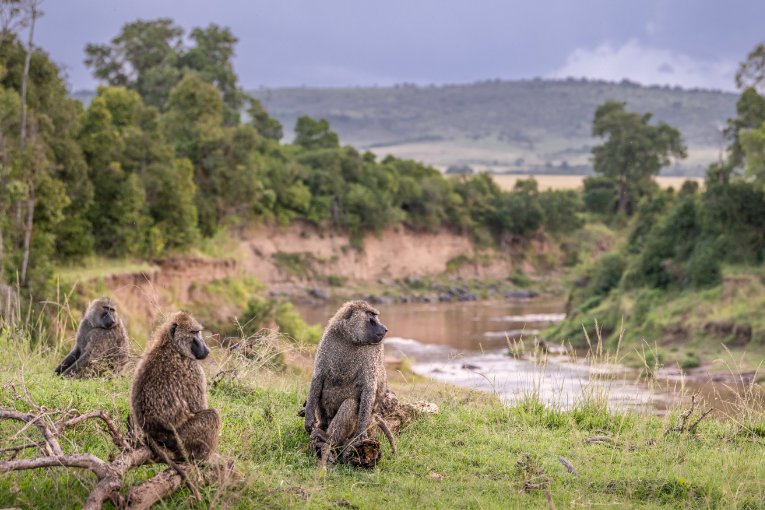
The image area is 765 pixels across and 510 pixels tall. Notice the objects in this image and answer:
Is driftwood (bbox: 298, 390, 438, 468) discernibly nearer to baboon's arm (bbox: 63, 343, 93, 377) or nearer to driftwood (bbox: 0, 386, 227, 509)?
driftwood (bbox: 0, 386, 227, 509)

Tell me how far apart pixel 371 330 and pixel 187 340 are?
1956 mm

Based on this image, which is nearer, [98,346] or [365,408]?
[365,408]

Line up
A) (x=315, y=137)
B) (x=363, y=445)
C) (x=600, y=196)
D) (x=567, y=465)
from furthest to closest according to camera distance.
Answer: (x=600, y=196)
(x=315, y=137)
(x=567, y=465)
(x=363, y=445)

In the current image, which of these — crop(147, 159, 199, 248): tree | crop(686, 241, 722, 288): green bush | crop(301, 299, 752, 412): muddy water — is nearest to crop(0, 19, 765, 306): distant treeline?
crop(147, 159, 199, 248): tree

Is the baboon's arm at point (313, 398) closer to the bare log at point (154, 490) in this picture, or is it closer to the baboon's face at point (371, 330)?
the baboon's face at point (371, 330)

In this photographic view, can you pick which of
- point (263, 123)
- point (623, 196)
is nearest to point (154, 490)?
point (263, 123)

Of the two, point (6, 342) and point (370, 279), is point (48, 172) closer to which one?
point (6, 342)

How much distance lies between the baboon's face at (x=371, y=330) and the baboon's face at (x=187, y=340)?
6.03 ft

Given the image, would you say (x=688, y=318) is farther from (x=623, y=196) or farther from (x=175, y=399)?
(x=623, y=196)

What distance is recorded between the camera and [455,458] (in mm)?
8750

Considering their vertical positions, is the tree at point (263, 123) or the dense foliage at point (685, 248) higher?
the tree at point (263, 123)

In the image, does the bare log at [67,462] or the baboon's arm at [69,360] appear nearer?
the bare log at [67,462]

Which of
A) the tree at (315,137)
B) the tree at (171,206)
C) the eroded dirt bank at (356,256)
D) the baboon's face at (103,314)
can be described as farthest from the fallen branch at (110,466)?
the tree at (315,137)

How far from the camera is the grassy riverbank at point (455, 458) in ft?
23.6
